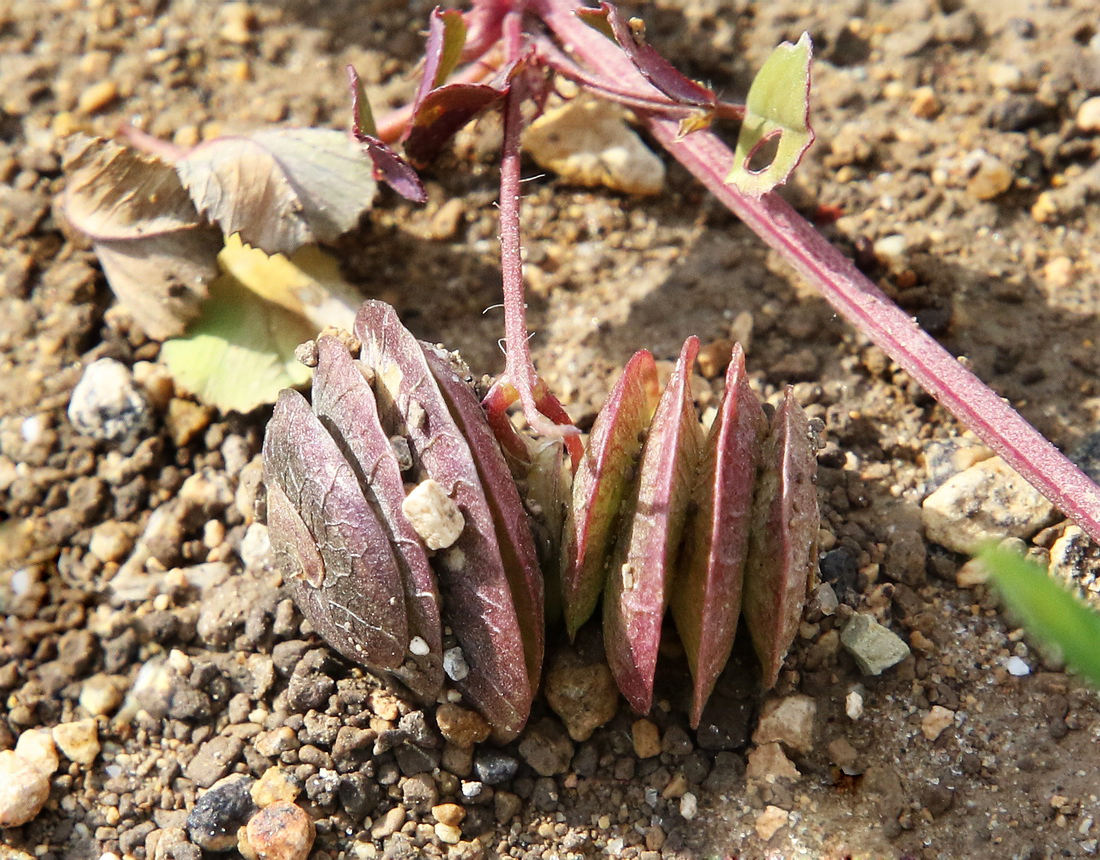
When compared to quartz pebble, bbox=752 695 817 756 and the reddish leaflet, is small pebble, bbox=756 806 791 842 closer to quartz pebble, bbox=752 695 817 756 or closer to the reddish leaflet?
quartz pebble, bbox=752 695 817 756

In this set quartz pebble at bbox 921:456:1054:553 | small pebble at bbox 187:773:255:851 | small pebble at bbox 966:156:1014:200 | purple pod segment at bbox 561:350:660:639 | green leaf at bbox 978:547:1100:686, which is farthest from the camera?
small pebble at bbox 966:156:1014:200

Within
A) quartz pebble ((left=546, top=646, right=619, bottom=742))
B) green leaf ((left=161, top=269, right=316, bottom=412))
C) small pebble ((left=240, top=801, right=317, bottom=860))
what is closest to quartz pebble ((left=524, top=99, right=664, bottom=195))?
green leaf ((left=161, top=269, right=316, bottom=412))

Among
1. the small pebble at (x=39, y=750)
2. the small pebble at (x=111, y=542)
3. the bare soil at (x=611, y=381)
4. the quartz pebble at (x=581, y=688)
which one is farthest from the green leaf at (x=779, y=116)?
the small pebble at (x=39, y=750)

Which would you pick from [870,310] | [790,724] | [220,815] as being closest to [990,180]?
[870,310]

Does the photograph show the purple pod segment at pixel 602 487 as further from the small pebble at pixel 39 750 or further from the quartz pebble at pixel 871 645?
the small pebble at pixel 39 750

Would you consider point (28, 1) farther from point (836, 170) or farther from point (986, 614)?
point (986, 614)

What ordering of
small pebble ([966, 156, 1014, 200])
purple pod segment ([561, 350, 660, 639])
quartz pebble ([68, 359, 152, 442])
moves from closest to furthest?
purple pod segment ([561, 350, 660, 639]) → quartz pebble ([68, 359, 152, 442]) → small pebble ([966, 156, 1014, 200])
